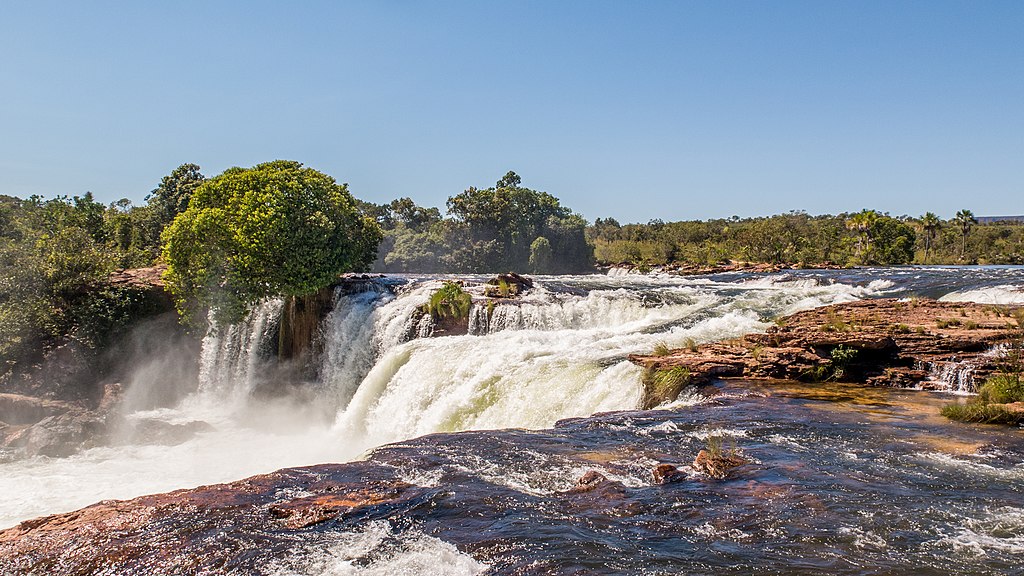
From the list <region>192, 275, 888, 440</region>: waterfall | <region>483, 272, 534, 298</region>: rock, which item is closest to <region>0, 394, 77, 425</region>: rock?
<region>192, 275, 888, 440</region>: waterfall

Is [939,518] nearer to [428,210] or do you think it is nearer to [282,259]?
[282,259]

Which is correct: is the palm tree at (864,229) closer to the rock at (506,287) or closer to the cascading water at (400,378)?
the cascading water at (400,378)

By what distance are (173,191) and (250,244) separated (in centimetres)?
2391

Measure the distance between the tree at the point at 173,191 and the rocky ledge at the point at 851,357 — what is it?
3565 cm

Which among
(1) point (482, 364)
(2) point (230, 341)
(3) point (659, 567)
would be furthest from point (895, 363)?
(2) point (230, 341)

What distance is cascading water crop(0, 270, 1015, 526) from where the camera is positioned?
12.6 meters

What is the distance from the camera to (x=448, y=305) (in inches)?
790

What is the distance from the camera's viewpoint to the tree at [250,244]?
2161cm

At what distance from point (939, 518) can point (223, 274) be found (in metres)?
22.8

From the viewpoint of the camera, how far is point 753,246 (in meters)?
58.1

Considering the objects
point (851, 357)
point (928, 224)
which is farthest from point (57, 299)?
point (928, 224)

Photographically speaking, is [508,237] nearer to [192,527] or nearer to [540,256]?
[540,256]

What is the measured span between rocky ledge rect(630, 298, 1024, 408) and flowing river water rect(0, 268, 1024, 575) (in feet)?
1.79

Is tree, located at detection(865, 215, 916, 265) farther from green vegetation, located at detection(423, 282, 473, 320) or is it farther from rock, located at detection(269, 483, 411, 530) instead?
rock, located at detection(269, 483, 411, 530)
